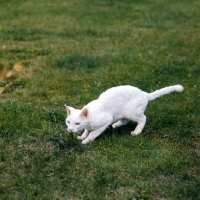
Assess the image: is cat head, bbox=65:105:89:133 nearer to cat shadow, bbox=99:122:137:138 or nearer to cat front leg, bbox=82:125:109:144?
cat front leg, bbox=82:125:109:144

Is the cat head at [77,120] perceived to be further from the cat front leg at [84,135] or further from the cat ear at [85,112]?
the cat front leg at [84,135]

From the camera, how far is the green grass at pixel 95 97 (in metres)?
4.08

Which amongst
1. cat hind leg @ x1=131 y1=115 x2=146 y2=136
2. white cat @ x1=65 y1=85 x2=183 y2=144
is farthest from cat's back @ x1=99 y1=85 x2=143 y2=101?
cat hind leg @ x1=131 y1=115 x2=146 y2=136

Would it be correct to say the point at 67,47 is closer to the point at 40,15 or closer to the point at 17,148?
the point at 40,15

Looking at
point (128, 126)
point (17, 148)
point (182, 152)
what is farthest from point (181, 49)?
point (17, 148)

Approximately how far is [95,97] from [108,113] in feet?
4.54

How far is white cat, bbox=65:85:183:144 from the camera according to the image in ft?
15.4

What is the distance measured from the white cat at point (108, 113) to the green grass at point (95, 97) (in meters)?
0.17

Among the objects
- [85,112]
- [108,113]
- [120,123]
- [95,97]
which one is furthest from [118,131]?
[95,97]

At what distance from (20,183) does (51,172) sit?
351 mm

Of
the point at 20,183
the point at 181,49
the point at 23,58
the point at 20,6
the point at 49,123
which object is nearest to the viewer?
the point at 20,183

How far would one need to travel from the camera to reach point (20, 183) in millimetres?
4059

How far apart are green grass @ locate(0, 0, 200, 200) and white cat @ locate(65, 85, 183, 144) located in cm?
17

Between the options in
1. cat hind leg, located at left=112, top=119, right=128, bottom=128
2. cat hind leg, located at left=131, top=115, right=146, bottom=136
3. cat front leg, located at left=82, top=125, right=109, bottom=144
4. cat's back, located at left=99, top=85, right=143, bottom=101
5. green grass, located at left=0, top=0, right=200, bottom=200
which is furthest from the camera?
cat hind leg, located at left=112, top=119, right=128, bottom=128
